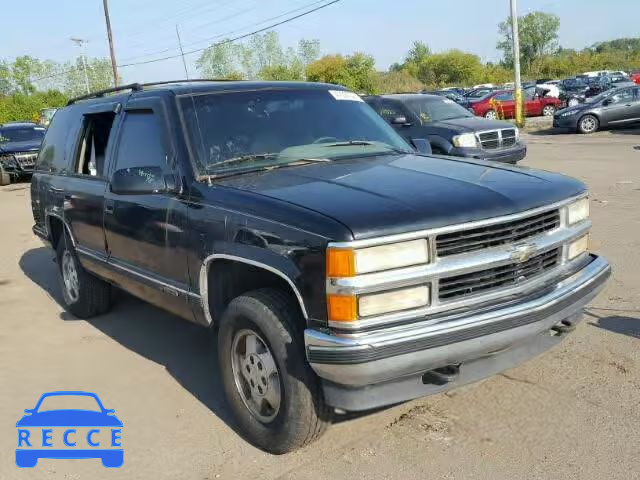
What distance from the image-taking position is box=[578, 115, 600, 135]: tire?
22.0 metres

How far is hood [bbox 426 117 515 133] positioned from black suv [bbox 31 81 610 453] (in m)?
7.73

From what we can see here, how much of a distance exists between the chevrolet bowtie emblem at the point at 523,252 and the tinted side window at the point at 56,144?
4112mm

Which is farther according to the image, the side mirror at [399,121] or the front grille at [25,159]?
the front grille at [25,159]

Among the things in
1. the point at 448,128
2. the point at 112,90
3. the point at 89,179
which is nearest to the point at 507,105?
the point at 448,128

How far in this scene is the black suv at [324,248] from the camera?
2891mm

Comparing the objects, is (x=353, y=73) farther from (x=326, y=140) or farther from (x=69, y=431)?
(x=69, y=431)

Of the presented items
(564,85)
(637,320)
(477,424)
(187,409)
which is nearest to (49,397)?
(187,409)

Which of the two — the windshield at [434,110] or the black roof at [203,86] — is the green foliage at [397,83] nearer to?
the windshield at [434,110]

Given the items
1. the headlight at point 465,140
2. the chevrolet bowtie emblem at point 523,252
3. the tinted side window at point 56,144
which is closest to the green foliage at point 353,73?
the headlight at point 465,140

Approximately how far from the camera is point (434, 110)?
513 inches

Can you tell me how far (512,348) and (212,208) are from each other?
1.72m

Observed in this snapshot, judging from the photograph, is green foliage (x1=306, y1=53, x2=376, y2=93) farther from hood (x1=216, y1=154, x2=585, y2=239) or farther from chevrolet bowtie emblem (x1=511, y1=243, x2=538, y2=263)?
chevrolet bowtie emblem (x1=511, y1=243, x2=538, y2=263)

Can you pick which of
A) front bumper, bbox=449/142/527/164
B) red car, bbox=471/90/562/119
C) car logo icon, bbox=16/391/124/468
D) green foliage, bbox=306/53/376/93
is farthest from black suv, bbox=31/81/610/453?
green foliage, bbox=306/53/376/93

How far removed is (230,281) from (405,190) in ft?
3.64
